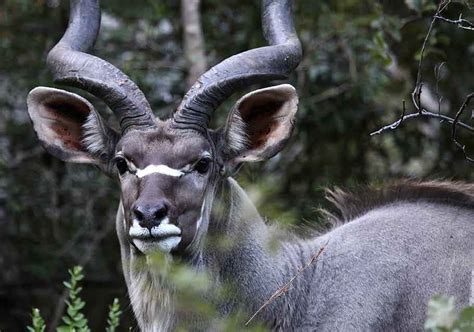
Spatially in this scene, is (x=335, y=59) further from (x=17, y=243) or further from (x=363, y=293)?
(x=363, y=293)

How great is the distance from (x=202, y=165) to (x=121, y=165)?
0.38 meters

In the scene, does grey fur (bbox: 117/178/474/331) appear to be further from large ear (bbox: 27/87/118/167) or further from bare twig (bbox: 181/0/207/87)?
bare twig (bbox: 181/0/207/87)

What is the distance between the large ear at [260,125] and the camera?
5754 mm

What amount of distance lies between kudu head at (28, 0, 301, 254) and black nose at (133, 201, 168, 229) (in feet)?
0.27

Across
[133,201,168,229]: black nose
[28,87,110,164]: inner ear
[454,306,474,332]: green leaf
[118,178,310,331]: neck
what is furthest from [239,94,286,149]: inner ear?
[454,306,474,332]: green leaf

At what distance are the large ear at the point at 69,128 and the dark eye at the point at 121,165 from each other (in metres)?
0.21

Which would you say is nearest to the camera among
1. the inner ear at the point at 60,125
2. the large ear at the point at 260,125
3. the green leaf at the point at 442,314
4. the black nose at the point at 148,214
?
the green leaf at the point at 442,314

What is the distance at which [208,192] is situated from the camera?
562cm

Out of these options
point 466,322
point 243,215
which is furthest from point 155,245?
point 466,322

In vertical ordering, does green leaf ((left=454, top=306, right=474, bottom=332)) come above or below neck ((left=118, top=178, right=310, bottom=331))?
above

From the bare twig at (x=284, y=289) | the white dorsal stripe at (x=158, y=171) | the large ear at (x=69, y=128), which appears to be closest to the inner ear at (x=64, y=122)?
the large ear at (x=69, y=128)

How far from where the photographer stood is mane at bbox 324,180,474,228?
6012mm

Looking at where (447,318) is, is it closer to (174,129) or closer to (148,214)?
(148,214)

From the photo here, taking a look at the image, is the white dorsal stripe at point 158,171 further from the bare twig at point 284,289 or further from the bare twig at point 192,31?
the bare twig at point 192,31
